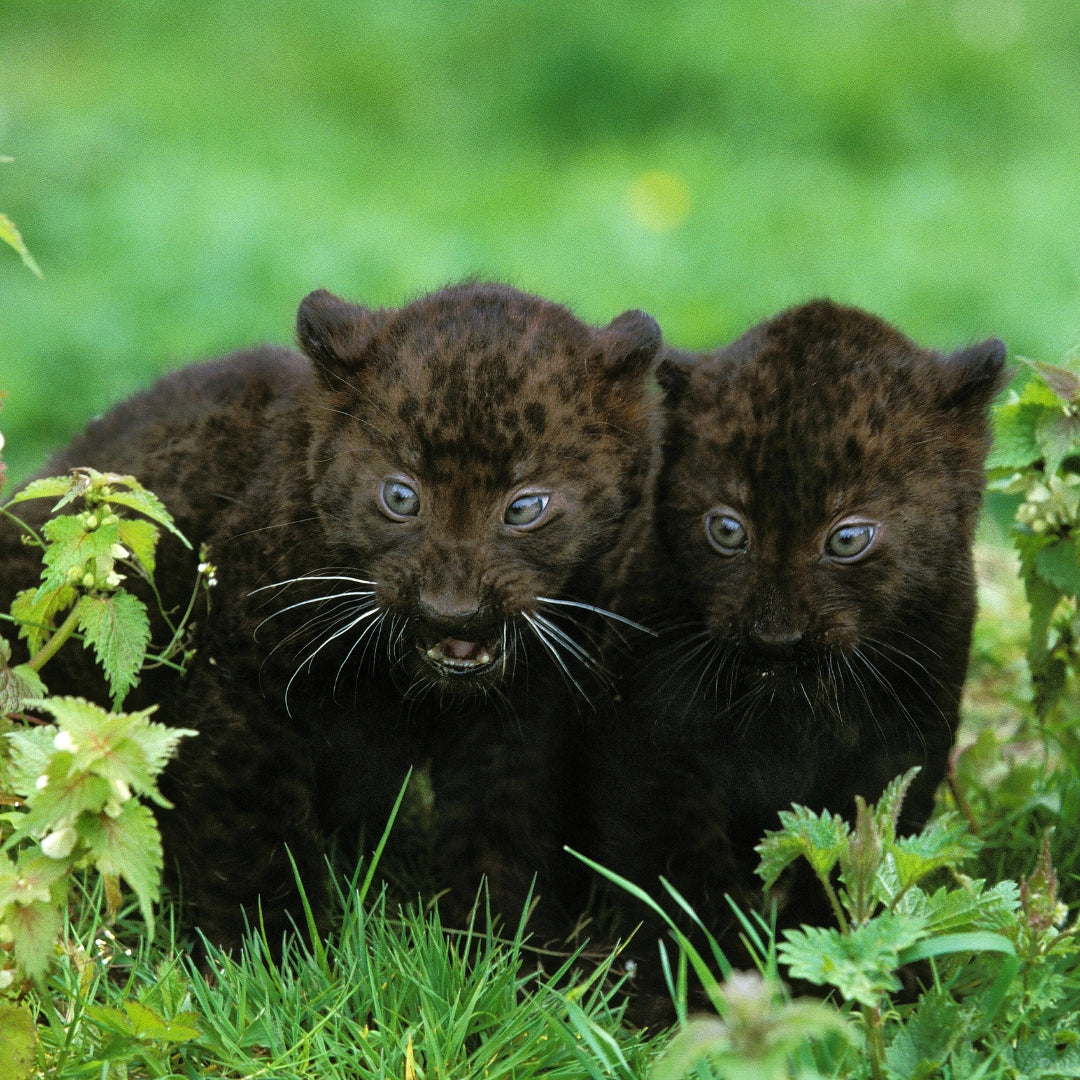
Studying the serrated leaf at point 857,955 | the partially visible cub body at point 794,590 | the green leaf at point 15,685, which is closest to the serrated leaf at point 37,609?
the green leaf at point 15,685

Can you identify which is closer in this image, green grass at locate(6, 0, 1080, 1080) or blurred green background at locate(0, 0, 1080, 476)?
green grass at locate(6, 0, 1080, 1080)

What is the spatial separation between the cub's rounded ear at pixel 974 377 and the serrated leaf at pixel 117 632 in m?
1.96

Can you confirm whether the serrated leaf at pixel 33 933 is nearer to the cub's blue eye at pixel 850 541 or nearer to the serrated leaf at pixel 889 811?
the serrated leaf at pixel 889 811

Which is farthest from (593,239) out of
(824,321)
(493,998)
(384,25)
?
(493,998)

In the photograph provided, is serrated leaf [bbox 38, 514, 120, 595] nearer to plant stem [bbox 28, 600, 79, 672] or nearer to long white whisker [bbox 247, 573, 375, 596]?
plant stem [bbox 28, 600, 79, 672]

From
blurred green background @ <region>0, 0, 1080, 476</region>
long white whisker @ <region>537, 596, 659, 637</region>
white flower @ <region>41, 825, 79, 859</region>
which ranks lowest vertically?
white flower @ <region>41, 825, 79, 859</region>

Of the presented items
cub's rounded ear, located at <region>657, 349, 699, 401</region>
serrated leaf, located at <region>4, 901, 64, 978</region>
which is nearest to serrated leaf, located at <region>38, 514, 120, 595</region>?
serrated leaf, located at <region>4, 901, 64, 978</region>

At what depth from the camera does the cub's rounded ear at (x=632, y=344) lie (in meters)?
3.77

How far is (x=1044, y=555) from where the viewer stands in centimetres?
380

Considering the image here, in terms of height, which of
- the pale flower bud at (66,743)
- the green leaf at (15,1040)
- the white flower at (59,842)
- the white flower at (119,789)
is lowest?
the green leaf at (15,1040)

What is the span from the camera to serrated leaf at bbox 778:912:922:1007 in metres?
2.57

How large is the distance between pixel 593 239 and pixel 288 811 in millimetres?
6247

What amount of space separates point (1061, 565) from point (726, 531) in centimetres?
87

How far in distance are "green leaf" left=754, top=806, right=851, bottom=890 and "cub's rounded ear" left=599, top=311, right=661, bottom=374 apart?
131 centimetres
